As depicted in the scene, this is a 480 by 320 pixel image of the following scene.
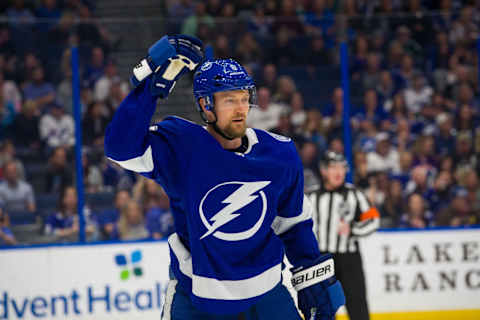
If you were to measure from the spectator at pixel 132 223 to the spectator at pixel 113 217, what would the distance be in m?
0.03

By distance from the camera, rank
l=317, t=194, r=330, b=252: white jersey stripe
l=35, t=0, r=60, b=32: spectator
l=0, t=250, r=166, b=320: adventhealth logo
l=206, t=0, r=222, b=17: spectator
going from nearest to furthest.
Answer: l=317, t=194, r=330, b=252: white jersey stripe, l=0, t=250, r=166, b=320: adventhealth logo, l=35, t=0, r=60, b=32: spectator, l=206, t=0, r=222, b=17: spectator

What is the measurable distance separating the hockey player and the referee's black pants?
2.65 metres

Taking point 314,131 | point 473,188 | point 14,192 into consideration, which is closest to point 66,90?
point 14,192

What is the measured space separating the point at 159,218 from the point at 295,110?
54.6 inches

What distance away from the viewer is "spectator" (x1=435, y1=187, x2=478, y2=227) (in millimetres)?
6098

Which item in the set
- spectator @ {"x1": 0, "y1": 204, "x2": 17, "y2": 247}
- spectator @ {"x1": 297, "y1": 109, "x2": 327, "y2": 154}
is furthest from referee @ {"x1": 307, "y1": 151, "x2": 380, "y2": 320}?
spectator @ {"x1": 0, "y1": 204, "x2": 17, "y2": 247}

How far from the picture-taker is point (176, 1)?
7574mm

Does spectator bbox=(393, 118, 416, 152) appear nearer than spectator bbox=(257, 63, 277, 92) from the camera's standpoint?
No

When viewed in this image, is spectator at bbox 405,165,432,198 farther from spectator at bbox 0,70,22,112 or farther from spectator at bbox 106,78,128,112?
spectator at bbox 0,70,22,112

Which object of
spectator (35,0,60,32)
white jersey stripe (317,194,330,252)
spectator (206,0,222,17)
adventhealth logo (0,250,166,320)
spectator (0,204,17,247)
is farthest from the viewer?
spectator (206,0,222,17)

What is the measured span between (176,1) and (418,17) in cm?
253

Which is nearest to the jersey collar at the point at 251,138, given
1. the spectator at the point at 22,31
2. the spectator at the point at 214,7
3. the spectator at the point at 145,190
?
the spectator at the point at 145,190

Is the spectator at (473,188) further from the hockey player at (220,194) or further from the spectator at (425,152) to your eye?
the hockey player at (220,194)

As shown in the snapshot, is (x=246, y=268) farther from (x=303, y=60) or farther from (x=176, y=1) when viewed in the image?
(x=176, y=1)
